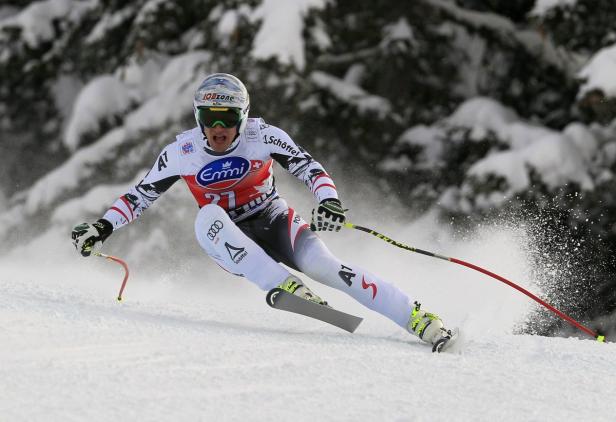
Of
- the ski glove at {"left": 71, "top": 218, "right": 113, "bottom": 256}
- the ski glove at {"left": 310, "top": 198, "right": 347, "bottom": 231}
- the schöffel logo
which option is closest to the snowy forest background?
the schöffel logo

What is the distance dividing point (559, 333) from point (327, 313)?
5.61m

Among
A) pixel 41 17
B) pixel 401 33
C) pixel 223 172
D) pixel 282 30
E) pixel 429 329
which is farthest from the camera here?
pixel 41 17

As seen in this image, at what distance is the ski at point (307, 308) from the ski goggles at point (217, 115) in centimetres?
94

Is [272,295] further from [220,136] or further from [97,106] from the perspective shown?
[97,106]

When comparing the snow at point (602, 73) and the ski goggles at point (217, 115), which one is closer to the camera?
the ski goggles at point (217, 115)

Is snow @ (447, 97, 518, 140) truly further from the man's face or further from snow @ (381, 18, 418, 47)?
the man's face

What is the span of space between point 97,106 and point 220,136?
6578mm

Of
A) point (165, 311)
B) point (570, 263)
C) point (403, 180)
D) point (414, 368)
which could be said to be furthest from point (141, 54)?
point (414, 368)

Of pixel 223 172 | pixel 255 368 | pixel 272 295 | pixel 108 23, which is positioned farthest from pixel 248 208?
pixel 108 23

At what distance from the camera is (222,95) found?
459 cm

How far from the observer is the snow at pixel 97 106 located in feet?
35.5

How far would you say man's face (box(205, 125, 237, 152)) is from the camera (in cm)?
462

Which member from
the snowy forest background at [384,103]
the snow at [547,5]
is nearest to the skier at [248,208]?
the snowy forest background at [384,103]

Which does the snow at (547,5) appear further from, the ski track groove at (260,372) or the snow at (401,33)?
the ski track groove at (260,372)
